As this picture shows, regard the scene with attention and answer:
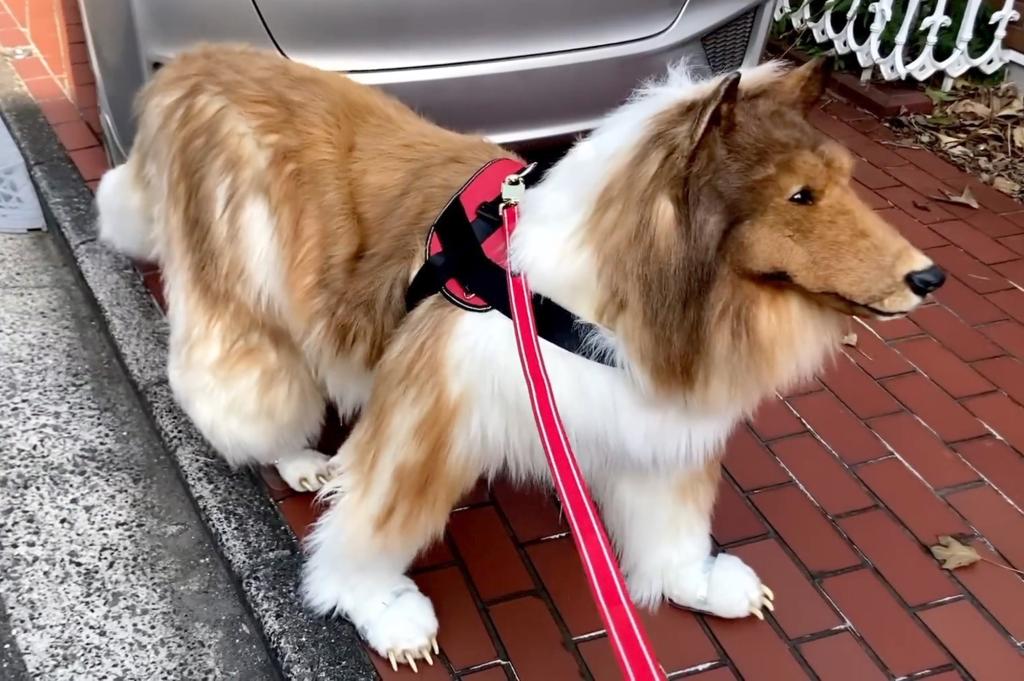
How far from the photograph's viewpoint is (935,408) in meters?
3.06

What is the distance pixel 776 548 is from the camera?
2533 mm

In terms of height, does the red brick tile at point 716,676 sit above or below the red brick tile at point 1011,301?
below

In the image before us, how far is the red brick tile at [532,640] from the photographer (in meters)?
2.18

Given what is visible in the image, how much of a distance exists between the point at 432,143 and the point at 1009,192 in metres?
3.32

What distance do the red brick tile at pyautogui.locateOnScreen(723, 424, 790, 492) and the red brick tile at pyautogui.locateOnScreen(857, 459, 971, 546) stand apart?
0.27 m

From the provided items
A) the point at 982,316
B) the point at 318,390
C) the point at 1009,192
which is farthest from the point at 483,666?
the point at 1009,192

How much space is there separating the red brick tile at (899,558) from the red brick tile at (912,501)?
0.16 feet

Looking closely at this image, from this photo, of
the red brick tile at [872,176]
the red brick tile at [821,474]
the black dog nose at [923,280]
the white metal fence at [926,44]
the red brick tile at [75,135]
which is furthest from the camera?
the white metal fence at [926,44]

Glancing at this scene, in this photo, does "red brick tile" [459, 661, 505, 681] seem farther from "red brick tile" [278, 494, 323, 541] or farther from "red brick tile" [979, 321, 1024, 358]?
"red brick tile" [979, 321, 1024, 358]

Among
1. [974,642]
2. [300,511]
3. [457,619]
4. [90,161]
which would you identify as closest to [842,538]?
[974,642]

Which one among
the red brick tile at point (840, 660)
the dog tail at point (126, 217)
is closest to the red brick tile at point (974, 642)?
the red brick tile at point (840, 660)

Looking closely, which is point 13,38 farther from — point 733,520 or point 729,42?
point 733,520

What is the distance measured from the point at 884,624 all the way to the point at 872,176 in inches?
101

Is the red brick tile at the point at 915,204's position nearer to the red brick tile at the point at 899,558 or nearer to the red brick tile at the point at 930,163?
the red brick tile at the point at 930,163
